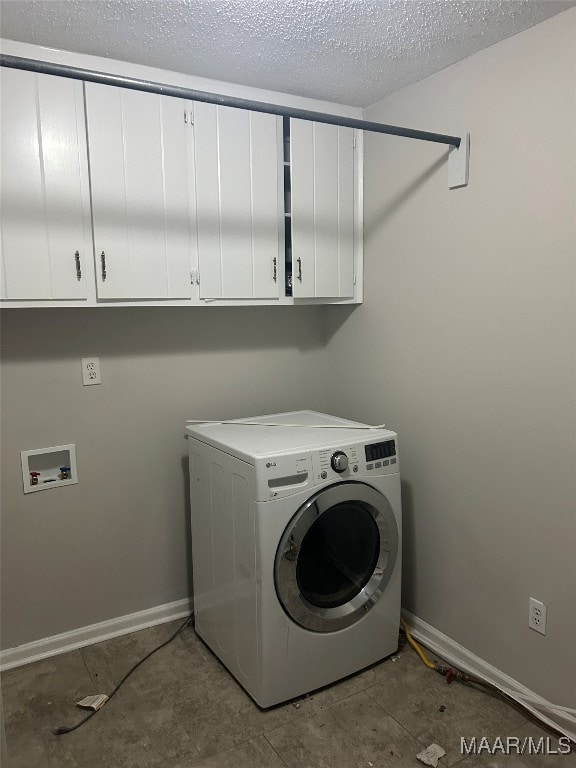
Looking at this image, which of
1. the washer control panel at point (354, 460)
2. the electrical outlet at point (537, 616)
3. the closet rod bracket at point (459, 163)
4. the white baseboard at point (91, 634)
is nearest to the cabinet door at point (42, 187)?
the washer control panel at point (354, 460)

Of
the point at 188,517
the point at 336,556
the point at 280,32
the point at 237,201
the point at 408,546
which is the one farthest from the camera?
the point at 188,517

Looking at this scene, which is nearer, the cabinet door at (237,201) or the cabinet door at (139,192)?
the cabinet door at (139,192)

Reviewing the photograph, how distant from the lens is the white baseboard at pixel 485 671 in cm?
196

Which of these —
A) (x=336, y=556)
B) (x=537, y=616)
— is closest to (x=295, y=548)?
(x=336, y=556)

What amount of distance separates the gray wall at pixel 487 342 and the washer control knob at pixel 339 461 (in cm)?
50

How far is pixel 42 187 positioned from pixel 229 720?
1.97 meters

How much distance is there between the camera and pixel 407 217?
2.43 meters

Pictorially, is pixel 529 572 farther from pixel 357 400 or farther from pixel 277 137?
pixel 277 137

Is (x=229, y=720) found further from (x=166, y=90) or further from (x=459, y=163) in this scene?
(x=459, y=163)

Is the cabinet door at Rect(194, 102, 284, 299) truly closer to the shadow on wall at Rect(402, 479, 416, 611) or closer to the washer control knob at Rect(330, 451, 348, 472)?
the washer control knob at Rect(330, 451, 348, 472)

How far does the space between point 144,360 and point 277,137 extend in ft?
3.60

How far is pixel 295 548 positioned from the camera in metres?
2.03

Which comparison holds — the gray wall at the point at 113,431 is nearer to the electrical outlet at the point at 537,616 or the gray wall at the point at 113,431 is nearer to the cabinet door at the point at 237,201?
the cabinet door at the point at 237,201

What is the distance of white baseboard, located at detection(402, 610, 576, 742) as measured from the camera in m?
1.96
